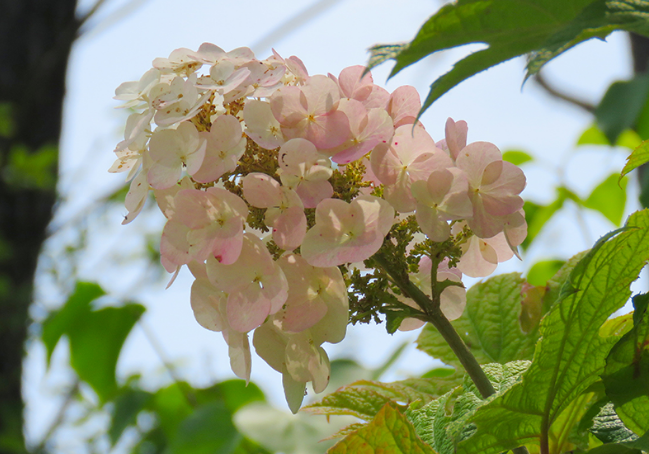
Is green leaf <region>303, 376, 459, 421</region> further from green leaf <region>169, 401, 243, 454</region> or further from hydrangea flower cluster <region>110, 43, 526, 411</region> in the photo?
green leaf <region>169, 401, 243, 454</region>

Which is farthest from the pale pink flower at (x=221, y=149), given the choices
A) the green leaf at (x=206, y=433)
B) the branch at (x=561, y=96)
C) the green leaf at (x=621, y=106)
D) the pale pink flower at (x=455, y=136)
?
the branch at (x=561, y=96)

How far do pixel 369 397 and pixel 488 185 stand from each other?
0.18 meters

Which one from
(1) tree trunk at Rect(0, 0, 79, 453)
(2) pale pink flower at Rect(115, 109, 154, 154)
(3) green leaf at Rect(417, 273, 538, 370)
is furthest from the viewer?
(1) tree trunk at Rect(0, 0, 79, 453)

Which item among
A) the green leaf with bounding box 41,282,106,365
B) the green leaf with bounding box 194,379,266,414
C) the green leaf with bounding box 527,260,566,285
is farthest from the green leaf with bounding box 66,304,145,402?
the green leaf with bounding box 527,260,566,285

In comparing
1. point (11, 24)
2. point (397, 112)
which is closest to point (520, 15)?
point (397, 112)

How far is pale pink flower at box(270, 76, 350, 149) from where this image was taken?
0.31 m

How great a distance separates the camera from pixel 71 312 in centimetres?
104

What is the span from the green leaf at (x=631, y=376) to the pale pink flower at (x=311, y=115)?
7.1 inches

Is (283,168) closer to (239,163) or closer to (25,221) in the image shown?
(239,163)

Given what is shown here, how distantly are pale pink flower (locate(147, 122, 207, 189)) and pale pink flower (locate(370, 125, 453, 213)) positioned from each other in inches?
4.0

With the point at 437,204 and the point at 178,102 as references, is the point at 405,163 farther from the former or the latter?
the point at 178,102

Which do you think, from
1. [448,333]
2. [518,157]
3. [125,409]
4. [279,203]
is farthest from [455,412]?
[125,409]

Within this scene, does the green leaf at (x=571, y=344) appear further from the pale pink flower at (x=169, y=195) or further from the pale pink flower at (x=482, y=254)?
the pale pink flower at (x=169, y=195)

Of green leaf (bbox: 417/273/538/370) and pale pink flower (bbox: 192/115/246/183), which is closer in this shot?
pale pink flower (bbox: 192/115/246/183)
